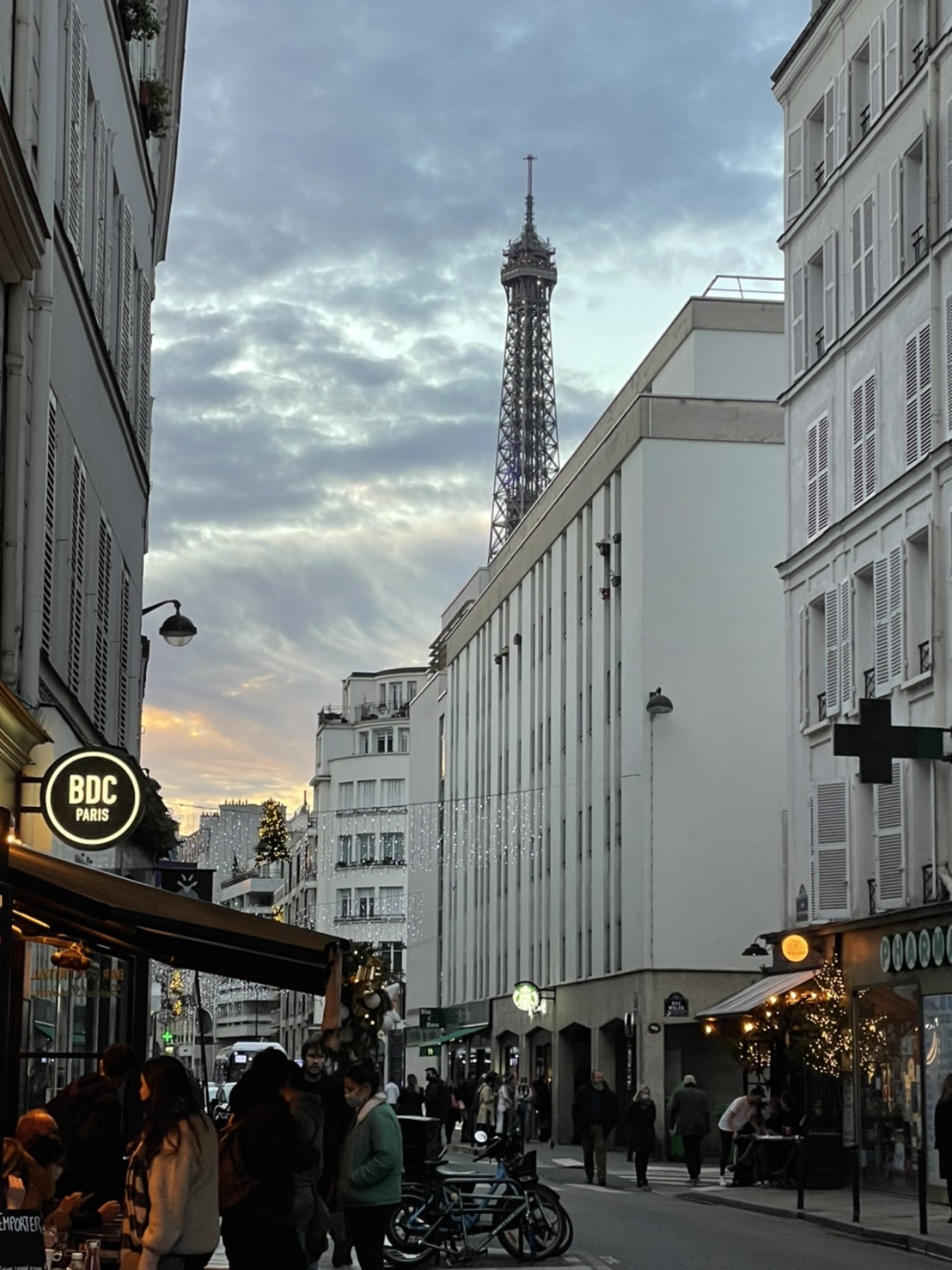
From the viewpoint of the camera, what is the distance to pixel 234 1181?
9.70 metres

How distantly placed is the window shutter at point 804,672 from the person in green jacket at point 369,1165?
22.6m

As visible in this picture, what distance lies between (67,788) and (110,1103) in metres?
4.24

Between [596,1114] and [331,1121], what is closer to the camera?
[331,1121]

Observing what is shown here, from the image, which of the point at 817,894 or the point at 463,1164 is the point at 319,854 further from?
the point at 463,1164

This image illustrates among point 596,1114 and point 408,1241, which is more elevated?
point 596,1114

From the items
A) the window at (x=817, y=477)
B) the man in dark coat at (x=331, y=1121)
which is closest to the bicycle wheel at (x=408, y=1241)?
the man in dark coat at (x=331, y=1121)

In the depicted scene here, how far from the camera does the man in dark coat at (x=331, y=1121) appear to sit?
1514cm

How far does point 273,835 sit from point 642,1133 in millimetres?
111425

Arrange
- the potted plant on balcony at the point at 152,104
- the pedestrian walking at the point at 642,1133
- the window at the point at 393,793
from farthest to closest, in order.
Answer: the window at the point at 393,793 → the pedestrian walking at the point at 642,1133 → the potted plant on balcony at the point at 152,104

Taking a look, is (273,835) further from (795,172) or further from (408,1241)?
(408,1241)

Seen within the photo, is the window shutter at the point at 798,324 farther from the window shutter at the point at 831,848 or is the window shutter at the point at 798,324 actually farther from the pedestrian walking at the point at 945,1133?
the pedestrian walking at the point at 945,1133

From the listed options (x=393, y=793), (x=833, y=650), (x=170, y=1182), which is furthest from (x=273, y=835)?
(x=170, y=1182)

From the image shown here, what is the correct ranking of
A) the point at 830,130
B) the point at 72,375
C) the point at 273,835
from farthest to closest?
the point at 273,835
the point at 830,130
the point at 72,375

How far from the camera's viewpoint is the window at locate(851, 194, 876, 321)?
32.6m
